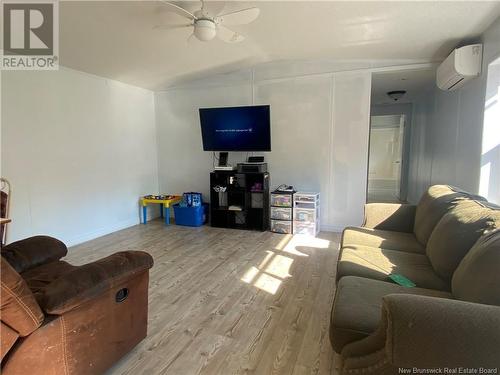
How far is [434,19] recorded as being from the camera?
2713 mm

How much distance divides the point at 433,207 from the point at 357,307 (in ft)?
4.72

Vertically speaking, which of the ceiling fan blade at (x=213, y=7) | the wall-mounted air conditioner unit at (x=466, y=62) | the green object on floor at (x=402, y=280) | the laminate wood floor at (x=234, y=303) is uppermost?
the ceiling fan blade at (x=213, y=7)

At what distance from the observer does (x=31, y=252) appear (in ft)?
6.26

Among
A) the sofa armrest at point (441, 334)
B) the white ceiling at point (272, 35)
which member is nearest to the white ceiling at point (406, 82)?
the white ceiling at point (272, 35)

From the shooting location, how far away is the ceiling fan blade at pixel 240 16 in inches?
87.3

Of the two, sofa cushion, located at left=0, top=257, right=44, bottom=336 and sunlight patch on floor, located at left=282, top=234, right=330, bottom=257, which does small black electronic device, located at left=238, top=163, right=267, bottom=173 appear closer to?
sunlight patch on floor, located at left=282, top=234, right=330, bottom=257

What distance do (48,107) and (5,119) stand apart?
1.70 ft

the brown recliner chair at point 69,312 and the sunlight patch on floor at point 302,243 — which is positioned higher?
the brown recliner chair at point 69,312

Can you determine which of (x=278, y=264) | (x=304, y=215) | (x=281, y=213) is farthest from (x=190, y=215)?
(x=278, y=264)

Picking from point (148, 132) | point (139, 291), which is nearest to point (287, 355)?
point (139, 291)

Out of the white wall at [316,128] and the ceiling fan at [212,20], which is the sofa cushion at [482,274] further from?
the white wall at [316,128]

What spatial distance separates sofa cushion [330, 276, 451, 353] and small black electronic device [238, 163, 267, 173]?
2.87 m

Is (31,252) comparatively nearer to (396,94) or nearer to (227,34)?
(227,34)

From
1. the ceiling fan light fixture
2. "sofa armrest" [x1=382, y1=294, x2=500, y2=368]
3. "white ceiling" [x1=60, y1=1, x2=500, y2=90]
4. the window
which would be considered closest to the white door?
"white ceiling" [x1=60, y1=1, x2=500, y2=90]
